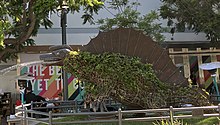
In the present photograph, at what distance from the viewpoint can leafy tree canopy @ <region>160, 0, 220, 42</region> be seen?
1694cm

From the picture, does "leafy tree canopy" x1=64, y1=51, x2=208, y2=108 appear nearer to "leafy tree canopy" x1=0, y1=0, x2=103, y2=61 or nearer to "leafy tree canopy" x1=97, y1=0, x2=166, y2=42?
"leafy tree canopy" x1=0, y1=0, x2=103, y2=61

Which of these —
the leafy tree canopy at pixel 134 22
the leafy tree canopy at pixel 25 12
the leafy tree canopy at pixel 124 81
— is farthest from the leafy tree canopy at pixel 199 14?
the leafy tree canopy at pixel 124 81

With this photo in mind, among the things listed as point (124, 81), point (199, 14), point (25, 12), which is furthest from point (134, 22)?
point (124, 81)

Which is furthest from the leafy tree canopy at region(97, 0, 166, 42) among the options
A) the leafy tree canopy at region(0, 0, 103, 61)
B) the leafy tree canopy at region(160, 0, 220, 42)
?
the leafy tree canopy at region(0, 0, 103, 61)

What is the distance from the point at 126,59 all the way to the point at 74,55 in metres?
1.70

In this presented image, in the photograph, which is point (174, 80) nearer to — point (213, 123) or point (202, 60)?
point (213, 123)

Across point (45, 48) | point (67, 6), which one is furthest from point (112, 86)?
point (45, 48)

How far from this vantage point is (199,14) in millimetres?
17203

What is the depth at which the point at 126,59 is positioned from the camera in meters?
A: 10.1

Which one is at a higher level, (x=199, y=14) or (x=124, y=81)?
(x=199, y=14)

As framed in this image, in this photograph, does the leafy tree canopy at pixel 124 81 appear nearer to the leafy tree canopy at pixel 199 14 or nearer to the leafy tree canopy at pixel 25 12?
the leafy tree canopy at pixel 25 12

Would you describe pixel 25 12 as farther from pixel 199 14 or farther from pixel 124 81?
pixel 199 14

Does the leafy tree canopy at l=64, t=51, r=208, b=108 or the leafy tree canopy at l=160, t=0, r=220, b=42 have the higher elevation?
the leafy tree canopy at l=160, t=0, r=220, b=42

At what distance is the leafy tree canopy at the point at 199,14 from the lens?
16938mm
